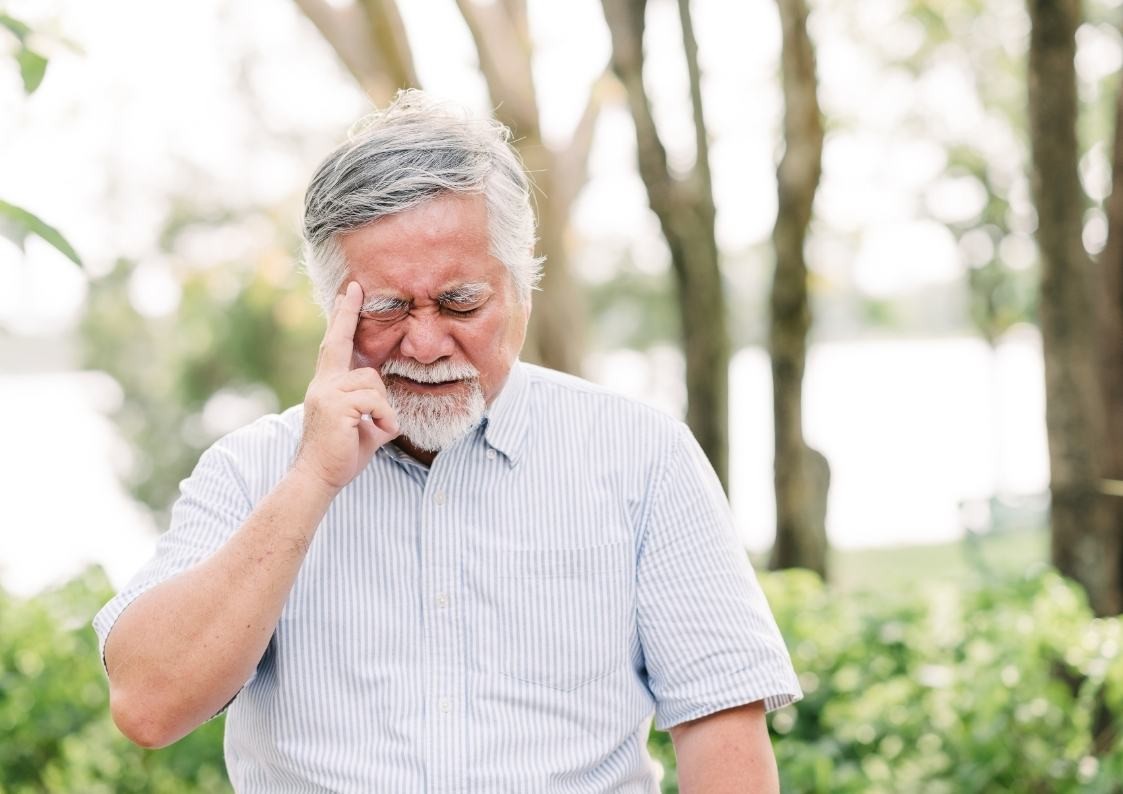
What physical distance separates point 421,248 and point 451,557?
0.45 m

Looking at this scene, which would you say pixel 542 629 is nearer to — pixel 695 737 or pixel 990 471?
pixel 695 737

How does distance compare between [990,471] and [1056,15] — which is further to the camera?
[990,471]

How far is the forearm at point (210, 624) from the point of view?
1.80 m

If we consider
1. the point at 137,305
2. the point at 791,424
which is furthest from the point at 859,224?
the point at 791,424

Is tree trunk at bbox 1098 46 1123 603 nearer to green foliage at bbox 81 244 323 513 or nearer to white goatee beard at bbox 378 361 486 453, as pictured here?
white goatee beard at bbox 378 361 486 453

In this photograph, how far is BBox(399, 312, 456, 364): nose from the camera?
6.38ft

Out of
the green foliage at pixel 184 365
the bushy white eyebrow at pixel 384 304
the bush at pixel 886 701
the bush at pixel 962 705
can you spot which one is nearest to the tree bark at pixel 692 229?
the bush at pixel 886 701

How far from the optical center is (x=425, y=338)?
1944mm

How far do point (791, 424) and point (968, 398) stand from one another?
964 inches

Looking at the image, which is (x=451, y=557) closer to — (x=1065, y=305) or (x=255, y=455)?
(x=255, y=455)

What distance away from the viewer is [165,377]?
42.9ft

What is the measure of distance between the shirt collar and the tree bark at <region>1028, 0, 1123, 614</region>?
7.29ft

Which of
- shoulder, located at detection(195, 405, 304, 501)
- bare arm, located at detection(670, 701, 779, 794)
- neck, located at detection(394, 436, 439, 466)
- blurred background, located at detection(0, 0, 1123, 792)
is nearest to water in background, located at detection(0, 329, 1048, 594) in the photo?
blurred background, located at detection(0, 0, 1123, 792)

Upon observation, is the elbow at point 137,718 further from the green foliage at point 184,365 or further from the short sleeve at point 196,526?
the green foliage at point 184,365
